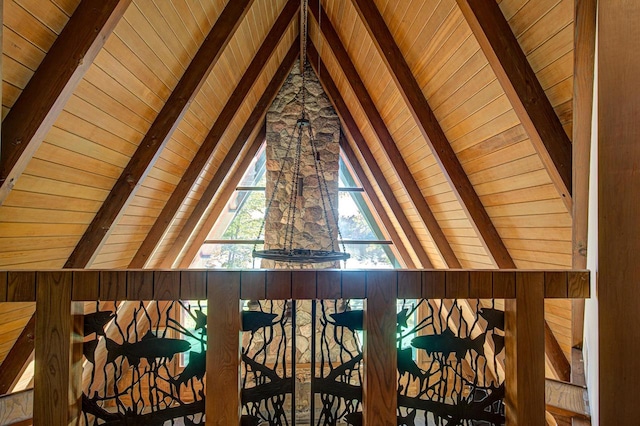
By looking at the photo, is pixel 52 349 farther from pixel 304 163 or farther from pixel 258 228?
pixel 258 228

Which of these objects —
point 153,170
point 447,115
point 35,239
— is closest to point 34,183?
point 35,239

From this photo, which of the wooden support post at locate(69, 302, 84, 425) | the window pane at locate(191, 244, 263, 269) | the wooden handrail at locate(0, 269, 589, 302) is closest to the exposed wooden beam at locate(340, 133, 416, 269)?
the window pane at locate(191, 244, 263, 269)

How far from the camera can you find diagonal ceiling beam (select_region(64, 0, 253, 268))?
8.30ft

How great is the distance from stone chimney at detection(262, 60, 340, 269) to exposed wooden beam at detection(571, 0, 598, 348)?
3430mm

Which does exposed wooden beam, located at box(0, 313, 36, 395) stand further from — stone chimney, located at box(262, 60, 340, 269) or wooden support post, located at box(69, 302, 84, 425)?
stone chimney, located at box(262, 60, 340, 269)

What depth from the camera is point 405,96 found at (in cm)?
267

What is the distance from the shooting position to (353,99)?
393cm

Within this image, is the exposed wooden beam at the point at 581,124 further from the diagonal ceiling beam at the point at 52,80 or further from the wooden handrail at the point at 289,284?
the diagonal ceiling beam at the point at 52,80

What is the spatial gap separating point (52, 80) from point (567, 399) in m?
2.46

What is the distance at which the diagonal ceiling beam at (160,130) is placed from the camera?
99.6 inches

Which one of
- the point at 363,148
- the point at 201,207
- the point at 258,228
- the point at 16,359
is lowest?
the point at 16,359

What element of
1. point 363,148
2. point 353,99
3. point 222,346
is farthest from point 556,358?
point 353,99

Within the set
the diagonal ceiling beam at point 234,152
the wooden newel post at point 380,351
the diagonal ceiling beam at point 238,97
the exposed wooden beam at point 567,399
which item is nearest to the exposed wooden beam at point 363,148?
the diagonal ceiling beam at point 234,152

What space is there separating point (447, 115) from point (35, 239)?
110 inches
